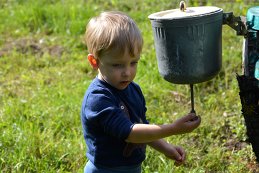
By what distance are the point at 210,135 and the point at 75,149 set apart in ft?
3.21

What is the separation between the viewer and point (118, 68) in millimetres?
2334

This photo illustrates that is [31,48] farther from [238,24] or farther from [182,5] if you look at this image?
[182,5]

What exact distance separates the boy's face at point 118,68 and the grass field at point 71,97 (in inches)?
46.9

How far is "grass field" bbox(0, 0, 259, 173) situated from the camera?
11.7ft

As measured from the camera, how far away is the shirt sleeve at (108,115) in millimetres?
2291

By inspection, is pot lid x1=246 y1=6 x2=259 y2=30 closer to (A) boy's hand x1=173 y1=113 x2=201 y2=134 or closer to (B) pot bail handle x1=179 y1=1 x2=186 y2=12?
(B) pot bail handle x1=179 y1=1 x2=186 y2=12

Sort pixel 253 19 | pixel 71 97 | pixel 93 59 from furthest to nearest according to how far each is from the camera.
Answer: pixel 71 97 < pixel 253 19 < pixel 93 59

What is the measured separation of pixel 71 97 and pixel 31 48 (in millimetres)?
1588

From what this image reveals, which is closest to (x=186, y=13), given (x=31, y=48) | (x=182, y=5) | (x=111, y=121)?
(x=182, y=5)

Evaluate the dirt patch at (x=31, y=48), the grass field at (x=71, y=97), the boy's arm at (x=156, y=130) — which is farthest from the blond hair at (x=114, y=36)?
the dirt patch at (x=31, y=48)

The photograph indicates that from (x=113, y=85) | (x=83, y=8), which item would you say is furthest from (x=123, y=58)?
(x=83, y=8)

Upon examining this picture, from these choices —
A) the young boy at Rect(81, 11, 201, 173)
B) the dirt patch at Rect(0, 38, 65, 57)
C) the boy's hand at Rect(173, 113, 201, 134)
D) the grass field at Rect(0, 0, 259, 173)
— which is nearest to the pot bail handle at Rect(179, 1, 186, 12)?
the young boy at Rect(81, 11, 201, 173)

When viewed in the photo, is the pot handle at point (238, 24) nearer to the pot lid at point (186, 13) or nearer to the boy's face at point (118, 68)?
the pot lid at point (186, 13)

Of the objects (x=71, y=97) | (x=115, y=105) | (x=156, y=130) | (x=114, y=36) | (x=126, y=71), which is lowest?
(x=71, y=97)
